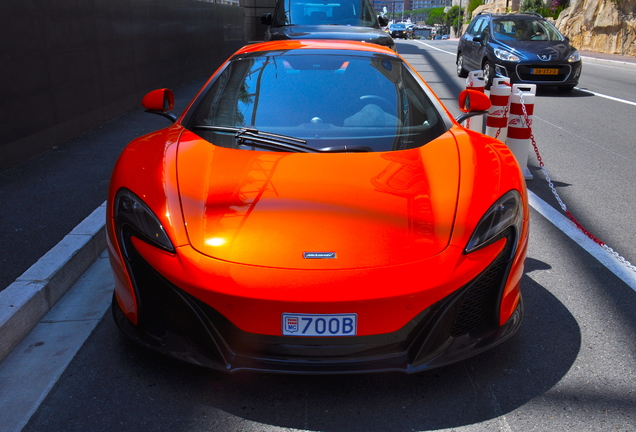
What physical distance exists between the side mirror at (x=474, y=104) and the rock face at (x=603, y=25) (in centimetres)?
2670

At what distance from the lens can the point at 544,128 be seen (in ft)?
29.3

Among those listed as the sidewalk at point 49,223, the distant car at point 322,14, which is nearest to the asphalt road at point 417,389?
the sidewalk at point 49,223

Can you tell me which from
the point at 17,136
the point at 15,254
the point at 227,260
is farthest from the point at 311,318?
the point at 17,136

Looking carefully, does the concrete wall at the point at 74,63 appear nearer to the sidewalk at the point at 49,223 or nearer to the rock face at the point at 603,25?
the sidewalk at the point at 49,223

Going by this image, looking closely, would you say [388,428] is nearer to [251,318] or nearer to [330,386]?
[330,386]

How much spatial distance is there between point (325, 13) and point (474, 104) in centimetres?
667

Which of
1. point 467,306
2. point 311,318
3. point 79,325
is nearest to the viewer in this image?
point 311,318

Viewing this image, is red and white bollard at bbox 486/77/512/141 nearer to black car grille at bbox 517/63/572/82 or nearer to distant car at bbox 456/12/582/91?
distant car at bbox 456/12/582/91

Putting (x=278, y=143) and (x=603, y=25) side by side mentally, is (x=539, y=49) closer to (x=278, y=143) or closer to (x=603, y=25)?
(x=278, y=143)

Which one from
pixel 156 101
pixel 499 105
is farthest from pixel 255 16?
pixel 156 101

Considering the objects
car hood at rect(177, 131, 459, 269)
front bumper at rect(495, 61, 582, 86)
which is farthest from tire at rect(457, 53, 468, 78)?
car hood at rect(177, 131, 459, 269)

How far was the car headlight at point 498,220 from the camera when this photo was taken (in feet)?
8.19

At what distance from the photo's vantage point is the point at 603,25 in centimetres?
2888

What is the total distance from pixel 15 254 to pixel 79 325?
1.06 m
